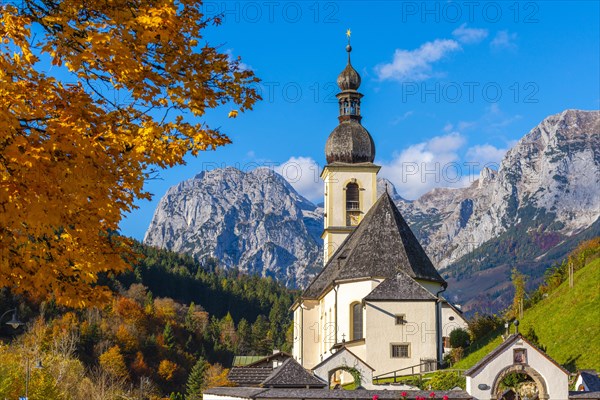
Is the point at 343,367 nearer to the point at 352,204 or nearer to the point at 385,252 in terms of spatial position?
the point at 385,252

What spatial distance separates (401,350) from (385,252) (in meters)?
6.15

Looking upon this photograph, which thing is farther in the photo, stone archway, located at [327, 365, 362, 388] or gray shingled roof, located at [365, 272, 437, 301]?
gray shingled roof, located at [365, 272, 437, 301]

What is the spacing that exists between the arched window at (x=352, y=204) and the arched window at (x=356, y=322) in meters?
16.1

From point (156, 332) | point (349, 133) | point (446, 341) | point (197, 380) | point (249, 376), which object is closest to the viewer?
point (249, 376)

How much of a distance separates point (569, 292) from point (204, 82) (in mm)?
32948

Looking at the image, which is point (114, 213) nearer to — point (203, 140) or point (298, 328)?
point (203, 140)

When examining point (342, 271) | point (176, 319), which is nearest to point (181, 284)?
point (176, 319)

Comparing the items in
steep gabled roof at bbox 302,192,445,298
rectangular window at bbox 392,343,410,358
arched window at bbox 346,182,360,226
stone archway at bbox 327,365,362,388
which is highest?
arched window at bbox 346,182,360,226

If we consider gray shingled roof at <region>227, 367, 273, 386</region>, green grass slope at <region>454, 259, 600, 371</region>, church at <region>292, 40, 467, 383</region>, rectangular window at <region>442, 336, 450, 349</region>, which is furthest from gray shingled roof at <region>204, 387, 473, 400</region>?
rectangular window at <region>442, 336, 450, 349</region>

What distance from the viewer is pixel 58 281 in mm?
10656

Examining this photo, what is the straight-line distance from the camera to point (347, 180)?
61.9 meters

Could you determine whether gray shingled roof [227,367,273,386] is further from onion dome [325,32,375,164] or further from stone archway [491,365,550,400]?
onion dome [325,32,375,164]

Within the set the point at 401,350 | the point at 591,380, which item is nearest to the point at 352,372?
the point at 401,350

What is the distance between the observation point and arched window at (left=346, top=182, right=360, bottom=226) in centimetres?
6191
